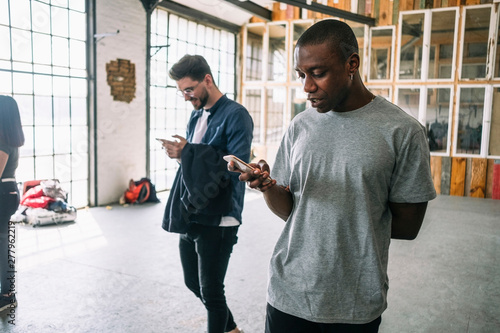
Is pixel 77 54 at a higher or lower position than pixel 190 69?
higher

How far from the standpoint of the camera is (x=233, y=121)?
215 cm

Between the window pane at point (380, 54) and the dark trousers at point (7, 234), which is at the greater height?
the window pane at point (380, 54)

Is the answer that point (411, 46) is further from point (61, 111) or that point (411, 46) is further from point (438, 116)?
point (61, 111)

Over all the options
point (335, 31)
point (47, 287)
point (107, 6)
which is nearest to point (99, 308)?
point (47, 287)

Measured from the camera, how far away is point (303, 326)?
1.33m

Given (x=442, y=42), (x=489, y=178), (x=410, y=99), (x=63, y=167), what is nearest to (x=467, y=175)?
(x=489, y=178)

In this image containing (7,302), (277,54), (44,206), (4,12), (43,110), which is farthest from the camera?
(277,54)

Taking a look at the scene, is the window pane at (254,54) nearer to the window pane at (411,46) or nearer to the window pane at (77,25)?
the window pane at (411,46)

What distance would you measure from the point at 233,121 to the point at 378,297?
118 centimetres

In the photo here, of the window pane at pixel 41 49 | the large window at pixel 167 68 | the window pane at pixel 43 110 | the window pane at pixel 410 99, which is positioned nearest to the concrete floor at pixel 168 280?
the window pane at pixel 43 110

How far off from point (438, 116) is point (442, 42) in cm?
155

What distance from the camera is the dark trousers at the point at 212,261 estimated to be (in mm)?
2146

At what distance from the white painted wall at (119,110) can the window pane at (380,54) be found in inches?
200

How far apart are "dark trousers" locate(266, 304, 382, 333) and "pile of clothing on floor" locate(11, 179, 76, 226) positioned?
5.23 metres
